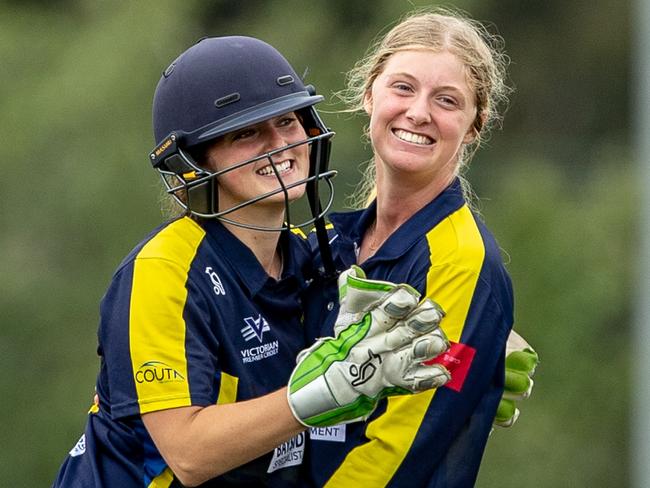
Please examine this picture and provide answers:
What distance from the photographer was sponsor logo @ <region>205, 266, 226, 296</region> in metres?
4.32

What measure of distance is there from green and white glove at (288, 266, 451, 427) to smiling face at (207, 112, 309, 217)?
62 cm

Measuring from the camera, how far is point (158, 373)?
13.5ft

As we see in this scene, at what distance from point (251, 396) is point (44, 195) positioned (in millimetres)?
9466

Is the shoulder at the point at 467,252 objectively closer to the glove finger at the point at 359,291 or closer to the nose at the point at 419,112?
the nose at the point at 419,112

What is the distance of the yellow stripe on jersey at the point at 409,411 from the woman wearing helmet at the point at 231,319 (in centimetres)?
22

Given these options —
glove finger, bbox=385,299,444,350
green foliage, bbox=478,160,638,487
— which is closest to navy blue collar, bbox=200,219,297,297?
glove finger, bbox=385,299,444,350

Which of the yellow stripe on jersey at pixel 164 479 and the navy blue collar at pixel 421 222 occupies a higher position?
the navy blue collar at pixel 421 222

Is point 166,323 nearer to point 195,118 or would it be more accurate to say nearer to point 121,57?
point 195,118

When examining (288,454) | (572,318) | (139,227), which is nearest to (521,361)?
(288,454)

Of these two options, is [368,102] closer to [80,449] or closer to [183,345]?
[183,345]

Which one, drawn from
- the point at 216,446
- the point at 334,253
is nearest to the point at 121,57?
the point at 334,253

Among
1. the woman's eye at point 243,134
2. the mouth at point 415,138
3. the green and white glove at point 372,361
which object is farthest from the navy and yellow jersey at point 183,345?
the mouth at point 415,138

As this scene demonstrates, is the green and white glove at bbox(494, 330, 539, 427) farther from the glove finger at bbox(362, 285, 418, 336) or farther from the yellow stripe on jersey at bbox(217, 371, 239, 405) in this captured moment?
the glove finger at bbox(362, 285, 418, 336)

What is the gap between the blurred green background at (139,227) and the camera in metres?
12.9
